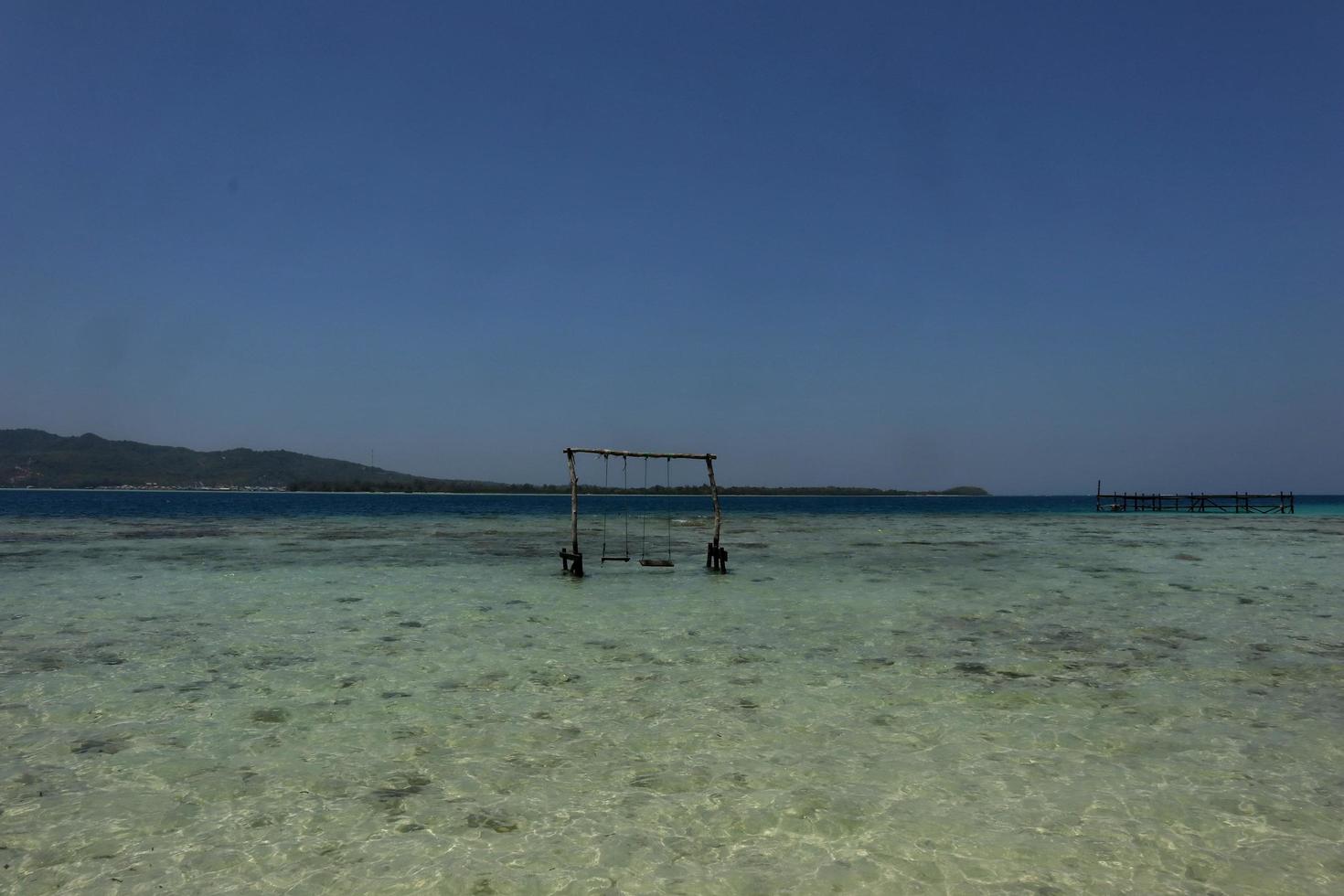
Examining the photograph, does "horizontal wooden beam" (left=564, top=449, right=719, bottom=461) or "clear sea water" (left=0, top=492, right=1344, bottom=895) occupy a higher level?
"horizontal wooden beam" (left=564, top=449, right=719, bottom=461)

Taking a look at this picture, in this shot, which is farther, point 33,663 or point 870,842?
point 33,663

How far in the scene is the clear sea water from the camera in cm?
514

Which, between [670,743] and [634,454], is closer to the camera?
[670,743]

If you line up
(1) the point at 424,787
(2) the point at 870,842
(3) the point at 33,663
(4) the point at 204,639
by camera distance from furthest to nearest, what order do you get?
1. (4) the point at 204,639
2. (3) the point at 33,663
3. (1) the point at 424,787
4. (2) the point at 870,842

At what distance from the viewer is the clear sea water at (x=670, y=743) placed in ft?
16.9

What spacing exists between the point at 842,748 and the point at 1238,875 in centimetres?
317

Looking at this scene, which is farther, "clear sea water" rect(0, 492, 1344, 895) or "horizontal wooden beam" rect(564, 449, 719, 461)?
"horizontal wooden beam" rect(564, 449, 719, 461)

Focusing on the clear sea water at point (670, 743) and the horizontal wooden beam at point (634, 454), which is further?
the horizontal wooden beam at point (634, 454)

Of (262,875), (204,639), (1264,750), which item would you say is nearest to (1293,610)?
(1264,750)

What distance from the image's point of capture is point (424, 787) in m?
6.47

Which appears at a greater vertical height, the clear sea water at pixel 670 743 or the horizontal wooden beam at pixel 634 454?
the horizontal wooden beam at pixel 634 454

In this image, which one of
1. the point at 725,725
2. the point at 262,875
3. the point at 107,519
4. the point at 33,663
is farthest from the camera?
the point at 107,519

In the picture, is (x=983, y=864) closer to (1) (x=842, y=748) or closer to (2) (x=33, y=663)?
(1) (x=842, y=748)

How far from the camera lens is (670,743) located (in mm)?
7594
